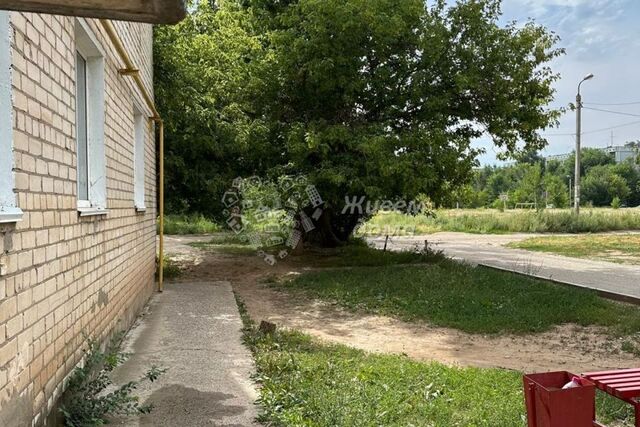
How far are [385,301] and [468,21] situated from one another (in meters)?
7.24

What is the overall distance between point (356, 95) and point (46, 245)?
399 inches

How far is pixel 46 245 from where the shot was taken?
9.55 feet

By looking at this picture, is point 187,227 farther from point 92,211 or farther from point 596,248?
point 92,211

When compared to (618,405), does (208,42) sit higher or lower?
higher

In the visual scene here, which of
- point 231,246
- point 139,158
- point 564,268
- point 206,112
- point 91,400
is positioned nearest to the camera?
point 91,400

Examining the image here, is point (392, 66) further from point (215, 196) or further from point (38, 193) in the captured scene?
point (38, 193)

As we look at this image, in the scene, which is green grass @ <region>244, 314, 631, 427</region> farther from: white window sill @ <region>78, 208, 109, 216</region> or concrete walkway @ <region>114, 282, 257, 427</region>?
white window sill @ <region>78, 208, 109, 216</region>

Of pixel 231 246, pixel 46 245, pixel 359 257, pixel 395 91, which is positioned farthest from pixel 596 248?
pixel 46 245

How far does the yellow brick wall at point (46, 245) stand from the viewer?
244cm

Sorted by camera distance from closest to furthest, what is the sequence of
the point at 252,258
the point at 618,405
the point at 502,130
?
the point at 618,405 → the point at 502,130 → the point at 252,258

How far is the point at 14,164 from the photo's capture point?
96.5 inches

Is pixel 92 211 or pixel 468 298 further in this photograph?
pixel 468 298

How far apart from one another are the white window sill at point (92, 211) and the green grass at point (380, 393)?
1854mm

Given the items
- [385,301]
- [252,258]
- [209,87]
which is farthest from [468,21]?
[252,258]
